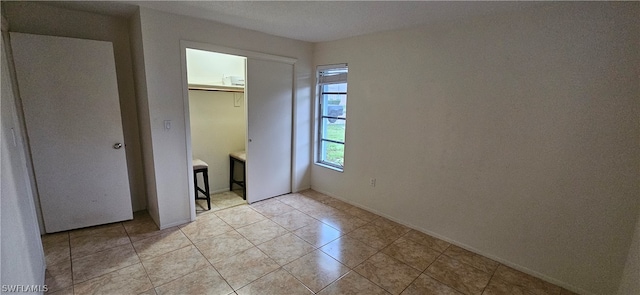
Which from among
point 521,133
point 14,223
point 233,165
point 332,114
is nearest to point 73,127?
point 14,223

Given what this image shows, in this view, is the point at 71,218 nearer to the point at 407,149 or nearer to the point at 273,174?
the point at 273,174

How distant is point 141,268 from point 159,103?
154cm

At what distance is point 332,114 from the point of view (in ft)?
12.9

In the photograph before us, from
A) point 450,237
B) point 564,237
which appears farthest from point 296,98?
point 564,237

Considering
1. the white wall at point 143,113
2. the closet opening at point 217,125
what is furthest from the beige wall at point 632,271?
the white wall at point 143,113

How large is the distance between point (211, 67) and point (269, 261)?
2900 mm

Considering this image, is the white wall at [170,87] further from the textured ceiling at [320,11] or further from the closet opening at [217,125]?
the closet opening at [217,125]

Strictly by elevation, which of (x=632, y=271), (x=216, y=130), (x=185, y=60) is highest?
(x=185, y=60)

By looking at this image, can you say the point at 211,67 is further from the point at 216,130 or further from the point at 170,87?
the point at 170,87

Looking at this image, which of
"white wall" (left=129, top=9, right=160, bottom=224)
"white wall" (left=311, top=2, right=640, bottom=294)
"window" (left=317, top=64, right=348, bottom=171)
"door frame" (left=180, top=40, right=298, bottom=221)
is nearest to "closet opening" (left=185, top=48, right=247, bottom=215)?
"door frame" (left=180, top=40, right=298, bottom=221)

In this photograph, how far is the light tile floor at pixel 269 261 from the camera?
2.04 metres

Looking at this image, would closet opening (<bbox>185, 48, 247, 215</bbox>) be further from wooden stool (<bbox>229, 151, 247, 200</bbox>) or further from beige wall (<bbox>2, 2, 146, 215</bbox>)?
beige wall (<bbox>2, 2, 146, 215</bbox>)

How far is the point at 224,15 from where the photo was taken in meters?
2.67

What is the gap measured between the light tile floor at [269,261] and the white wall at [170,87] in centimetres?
40
